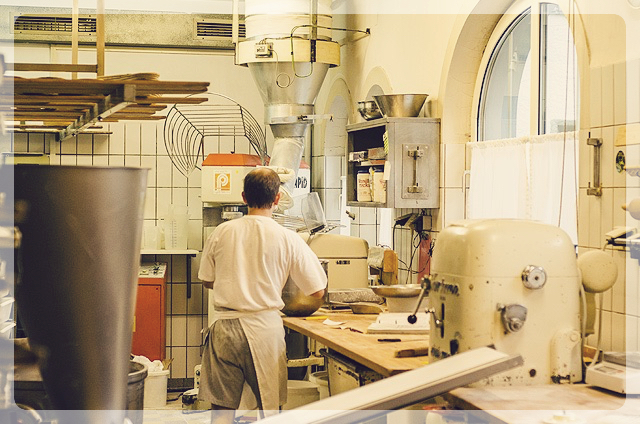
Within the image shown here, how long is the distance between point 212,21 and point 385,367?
4607 millimetres

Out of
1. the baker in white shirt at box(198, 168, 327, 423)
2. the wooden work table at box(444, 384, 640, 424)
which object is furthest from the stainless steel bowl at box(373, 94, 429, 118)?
the wooden work table at box(444, 384, 640, 424)

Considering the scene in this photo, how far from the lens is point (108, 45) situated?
679 centimetres

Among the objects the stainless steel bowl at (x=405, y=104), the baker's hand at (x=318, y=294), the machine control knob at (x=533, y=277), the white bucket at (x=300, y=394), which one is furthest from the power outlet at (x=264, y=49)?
the machine control knob at (x=533, y=277)

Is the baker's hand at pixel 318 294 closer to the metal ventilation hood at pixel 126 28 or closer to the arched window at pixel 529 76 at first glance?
the arched window at pixel 529 76

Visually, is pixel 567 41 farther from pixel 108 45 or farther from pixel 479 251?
pixel 108 45

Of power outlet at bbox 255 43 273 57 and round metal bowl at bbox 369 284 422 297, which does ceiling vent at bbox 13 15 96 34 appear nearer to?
power outlet at bbox 255 43 273 57

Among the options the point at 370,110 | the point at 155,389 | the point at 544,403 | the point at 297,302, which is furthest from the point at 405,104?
the point at 155,389

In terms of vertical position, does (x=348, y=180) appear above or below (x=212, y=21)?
below

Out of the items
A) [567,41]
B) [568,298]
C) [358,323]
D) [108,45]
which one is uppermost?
[108,45]

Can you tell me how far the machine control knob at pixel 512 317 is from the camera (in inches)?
104

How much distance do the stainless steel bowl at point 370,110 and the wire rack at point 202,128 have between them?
1976 mm

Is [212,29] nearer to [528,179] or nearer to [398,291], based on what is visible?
[398,291]

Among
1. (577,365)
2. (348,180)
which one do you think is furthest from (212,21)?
(577,365)

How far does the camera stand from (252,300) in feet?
12.9
